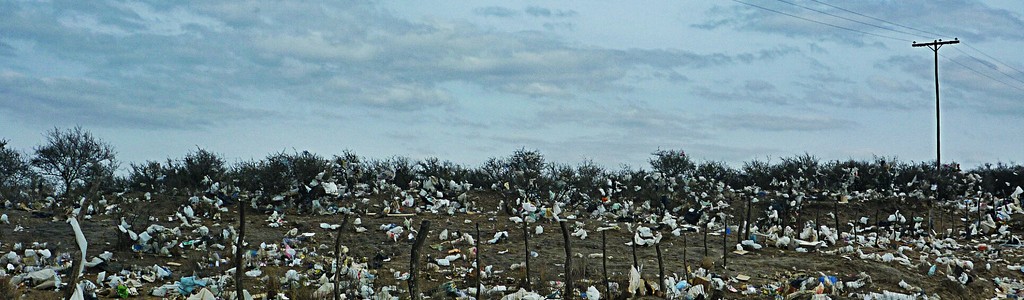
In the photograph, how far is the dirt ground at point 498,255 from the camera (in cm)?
963

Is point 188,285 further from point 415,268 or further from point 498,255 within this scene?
point 498,255

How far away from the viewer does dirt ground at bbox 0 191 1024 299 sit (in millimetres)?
9633

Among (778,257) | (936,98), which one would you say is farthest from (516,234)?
(936,98)

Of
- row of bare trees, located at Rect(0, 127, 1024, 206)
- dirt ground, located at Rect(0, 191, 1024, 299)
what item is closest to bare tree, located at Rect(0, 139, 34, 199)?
row of bare trees, located at Rect(0, 127, 1024, 206)

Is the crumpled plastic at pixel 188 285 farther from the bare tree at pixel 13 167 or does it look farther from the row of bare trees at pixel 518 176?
the bare tree at pixel 13 167

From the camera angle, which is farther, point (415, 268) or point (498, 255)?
point (498, 255)

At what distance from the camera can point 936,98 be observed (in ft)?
104

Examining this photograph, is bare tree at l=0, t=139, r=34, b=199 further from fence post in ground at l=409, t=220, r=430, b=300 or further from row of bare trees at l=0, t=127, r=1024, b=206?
fence post in ground at l=409, t=220, r=430, b=300

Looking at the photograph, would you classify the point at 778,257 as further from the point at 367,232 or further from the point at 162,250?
the point at 162,250

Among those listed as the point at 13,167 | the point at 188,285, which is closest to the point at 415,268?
the point at 188,285

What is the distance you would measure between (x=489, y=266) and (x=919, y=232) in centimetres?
917

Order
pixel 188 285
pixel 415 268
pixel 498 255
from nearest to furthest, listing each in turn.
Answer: pixel 415 268 < pixel 188 285 < pixel 498 255

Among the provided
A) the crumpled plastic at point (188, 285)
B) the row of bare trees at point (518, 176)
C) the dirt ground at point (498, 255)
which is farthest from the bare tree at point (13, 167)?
the crumpled plastic at point (188, 285)

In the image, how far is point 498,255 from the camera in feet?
36.6
